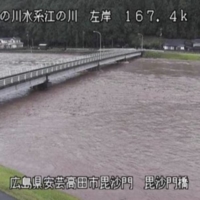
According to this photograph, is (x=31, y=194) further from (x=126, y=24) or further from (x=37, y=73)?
(x=126, y=24)

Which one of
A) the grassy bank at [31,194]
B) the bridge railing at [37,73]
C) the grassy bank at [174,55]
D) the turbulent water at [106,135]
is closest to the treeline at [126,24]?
the grassy bank at [174,55]

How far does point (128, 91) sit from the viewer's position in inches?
1655

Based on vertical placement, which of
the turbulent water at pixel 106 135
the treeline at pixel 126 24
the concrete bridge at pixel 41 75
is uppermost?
the treeline at pixel 126 24

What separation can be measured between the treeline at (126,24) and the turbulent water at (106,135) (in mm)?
72962

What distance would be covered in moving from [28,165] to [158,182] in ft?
20.8

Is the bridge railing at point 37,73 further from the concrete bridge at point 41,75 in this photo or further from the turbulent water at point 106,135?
the turbulent water at point 106,135

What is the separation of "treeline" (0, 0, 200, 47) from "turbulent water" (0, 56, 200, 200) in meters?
73.0

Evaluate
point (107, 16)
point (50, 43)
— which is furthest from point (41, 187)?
point (50, 43)

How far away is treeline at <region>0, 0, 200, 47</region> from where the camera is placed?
11350 cm

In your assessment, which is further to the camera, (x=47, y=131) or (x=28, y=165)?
(x=47, y=131)

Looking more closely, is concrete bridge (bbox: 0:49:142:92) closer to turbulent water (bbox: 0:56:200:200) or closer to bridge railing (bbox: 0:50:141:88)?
bridge railing (bbox: 0:50:141:88)

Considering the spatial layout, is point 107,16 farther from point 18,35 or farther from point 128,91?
point 128,91

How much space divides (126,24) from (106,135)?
92025 millimetres

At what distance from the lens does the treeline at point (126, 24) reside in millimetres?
113500
